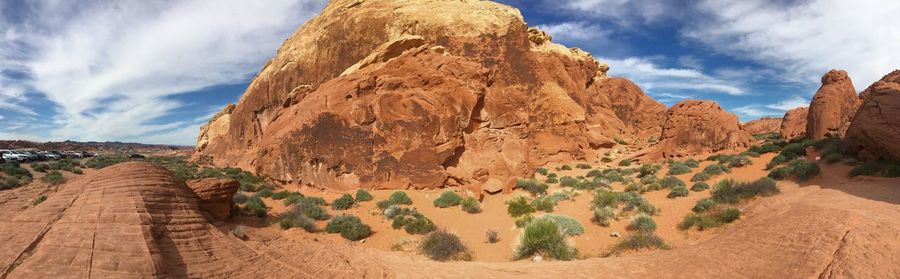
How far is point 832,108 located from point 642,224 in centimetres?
1978

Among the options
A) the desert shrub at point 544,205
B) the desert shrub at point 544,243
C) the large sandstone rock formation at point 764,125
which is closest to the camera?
the desert shrub at point 544,243

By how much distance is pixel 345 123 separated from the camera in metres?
17.6

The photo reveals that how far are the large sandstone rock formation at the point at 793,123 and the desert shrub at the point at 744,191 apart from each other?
74.1ft

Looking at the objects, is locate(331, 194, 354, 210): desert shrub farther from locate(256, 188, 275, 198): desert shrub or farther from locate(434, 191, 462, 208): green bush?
locate(256, 188, 275, 198): desert shrub

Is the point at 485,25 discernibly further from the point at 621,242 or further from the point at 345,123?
the point at 621,242

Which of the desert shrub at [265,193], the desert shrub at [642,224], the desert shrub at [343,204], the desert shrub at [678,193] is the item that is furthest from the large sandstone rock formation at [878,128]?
the desert shrub at [265,193]

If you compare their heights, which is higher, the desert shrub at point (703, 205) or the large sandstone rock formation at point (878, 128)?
the large sandstone rock formation at point (878, 128)

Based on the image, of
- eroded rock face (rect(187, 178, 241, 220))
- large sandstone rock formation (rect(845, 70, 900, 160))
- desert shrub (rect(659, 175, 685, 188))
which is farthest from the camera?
desert shrub (rect(659, 175, 685, 188))

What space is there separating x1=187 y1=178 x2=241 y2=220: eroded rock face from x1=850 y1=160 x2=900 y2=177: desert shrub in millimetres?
18723

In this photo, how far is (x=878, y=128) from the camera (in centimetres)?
1289

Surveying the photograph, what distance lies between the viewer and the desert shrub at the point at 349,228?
10981mm

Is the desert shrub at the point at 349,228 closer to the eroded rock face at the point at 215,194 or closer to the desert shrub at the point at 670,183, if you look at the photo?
the eroded rock face at the point at 215,194

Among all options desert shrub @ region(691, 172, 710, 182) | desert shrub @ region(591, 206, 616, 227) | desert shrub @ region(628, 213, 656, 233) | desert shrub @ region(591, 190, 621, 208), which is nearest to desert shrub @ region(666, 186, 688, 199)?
desert shrub @ region(591, 190, 621, 208)

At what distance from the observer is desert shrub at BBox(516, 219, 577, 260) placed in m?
7.96
